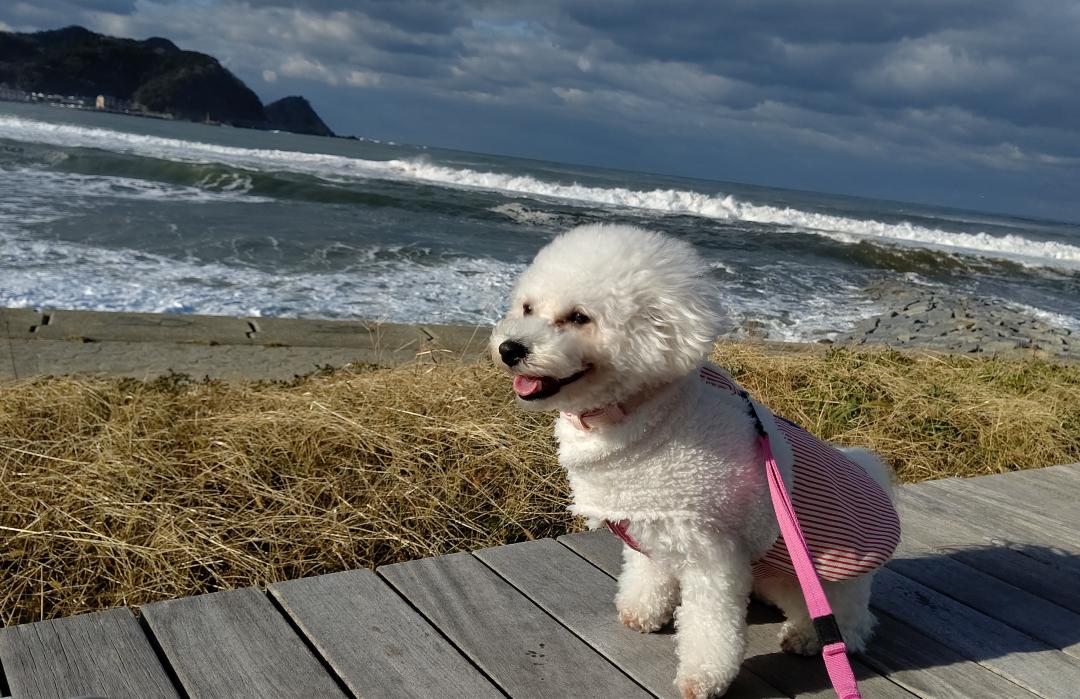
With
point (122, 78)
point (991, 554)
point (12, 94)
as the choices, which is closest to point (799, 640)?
point (991, 554)

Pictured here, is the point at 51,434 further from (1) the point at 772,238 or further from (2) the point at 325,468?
(1) the point at 772,238

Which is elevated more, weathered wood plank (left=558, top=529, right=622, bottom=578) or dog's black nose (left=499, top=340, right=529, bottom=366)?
dog's black nose (left=499, top=340, right=529, bottom=366)

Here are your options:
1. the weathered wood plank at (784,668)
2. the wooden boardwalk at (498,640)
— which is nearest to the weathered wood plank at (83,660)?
the wooden boardwalk at (498,640)

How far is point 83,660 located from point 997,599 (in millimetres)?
2359

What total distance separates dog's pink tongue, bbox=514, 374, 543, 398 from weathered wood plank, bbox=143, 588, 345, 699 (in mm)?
724

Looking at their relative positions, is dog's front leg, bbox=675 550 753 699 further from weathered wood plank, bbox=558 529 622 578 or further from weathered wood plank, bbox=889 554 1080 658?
weathered wood plank, bbox=889 554 1080 658

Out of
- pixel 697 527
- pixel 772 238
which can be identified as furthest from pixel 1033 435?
pixel 772 238

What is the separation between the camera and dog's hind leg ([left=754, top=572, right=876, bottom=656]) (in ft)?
6.56

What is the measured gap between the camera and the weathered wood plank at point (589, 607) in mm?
1895

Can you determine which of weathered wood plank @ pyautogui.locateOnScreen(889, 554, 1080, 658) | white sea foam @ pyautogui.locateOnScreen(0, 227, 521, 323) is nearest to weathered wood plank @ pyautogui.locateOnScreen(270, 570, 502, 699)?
weathered wood plank @ pyautogui.locateOnScreen(889, 554, 1080, 658)

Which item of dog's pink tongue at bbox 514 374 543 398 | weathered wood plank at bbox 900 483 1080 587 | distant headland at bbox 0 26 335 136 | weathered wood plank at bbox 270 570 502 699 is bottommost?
weathered wood plank at bbox 270 570 502 699

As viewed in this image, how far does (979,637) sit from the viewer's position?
2.15m

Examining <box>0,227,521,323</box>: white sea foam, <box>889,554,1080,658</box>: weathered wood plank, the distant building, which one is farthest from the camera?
the distant building

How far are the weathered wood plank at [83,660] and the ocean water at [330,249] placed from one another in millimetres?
1430
